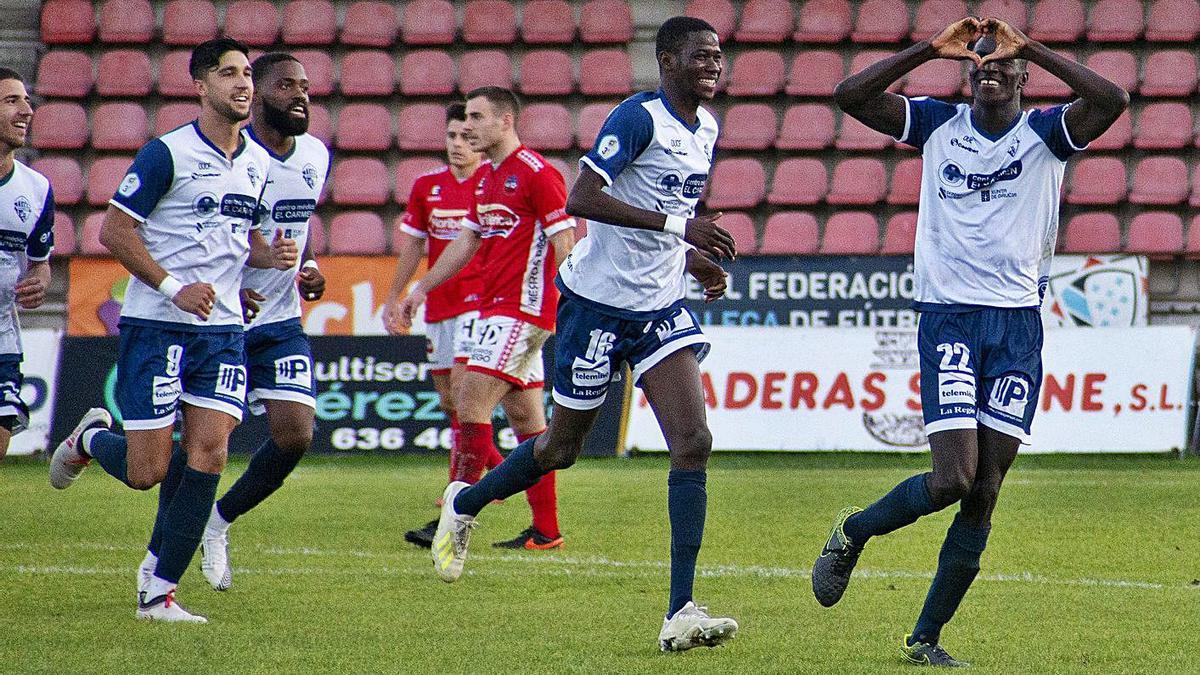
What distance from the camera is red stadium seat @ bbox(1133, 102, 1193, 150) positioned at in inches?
685

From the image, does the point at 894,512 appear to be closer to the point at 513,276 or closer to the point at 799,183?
the point at 513,276

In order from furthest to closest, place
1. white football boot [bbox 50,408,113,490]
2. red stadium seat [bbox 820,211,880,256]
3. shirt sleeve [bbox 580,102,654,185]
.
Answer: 1. red stadium seat [bbox 820,211,880,256]
2. white football boot [bbox 50,408,113,490]
3. shirt sleeve [bbox 580,102,654,185]

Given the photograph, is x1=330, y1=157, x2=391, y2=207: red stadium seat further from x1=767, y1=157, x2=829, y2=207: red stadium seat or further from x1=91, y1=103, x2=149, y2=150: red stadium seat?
x1=767, y1=157, x2=829, y2=207: red stadium seat

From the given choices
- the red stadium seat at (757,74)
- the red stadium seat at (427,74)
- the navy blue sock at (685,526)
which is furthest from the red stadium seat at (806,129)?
the navy blue sock at (685,526)

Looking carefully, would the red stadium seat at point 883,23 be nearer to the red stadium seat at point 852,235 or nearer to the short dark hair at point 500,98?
the red stadium seat at point 852,235

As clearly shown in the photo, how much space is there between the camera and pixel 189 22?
1872cm

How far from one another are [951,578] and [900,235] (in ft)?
39.4

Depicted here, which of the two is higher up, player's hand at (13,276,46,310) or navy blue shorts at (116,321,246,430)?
player's hand at (13,276,46,310)

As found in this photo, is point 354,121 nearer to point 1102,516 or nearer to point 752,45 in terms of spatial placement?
point 752,45

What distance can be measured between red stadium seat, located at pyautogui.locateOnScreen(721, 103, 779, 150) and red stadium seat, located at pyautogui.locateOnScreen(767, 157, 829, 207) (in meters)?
0.38

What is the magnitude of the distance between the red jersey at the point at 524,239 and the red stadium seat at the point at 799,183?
9411mm

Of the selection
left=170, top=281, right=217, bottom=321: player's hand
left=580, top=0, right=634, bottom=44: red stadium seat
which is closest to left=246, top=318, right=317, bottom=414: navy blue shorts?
left=170, top=281, right=217, bottom=321: player's hand

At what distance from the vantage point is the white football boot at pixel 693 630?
5.09 m

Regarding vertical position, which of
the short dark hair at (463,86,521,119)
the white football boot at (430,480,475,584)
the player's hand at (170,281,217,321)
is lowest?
the white football boot at (430,480,475,584)
